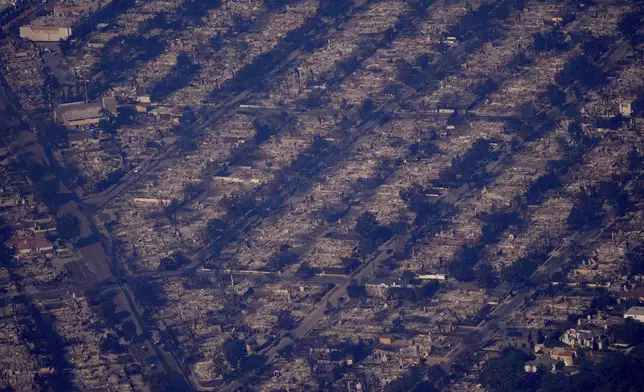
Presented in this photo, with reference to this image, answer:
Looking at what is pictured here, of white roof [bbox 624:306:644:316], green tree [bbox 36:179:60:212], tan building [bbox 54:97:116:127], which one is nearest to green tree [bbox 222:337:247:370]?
white roof [bbox 624:306:644:316]

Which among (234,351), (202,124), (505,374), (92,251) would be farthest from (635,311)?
(202,124)

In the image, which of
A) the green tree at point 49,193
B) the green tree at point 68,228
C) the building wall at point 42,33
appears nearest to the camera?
the green tree at point 68,228

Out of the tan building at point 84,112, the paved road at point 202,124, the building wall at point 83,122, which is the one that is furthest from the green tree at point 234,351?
the tan building at point 84,112

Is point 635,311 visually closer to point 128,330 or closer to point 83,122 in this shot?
point 128,330

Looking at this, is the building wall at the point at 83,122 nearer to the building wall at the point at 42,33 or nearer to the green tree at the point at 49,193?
the green tree at the point at 49,193

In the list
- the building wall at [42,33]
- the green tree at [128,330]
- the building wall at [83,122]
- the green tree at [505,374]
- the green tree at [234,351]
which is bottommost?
the green tree at [505,374]

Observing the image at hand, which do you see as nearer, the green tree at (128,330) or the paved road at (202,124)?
the green tree at (128,330)

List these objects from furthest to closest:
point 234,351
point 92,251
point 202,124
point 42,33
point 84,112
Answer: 1. point 42,33
2. point 84,112
3. point 202,124
4. point 92,251
5. point 234,351

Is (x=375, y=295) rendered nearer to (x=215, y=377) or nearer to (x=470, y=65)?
(x=215, y=377)

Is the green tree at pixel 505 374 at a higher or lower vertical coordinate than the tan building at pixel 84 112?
lower
